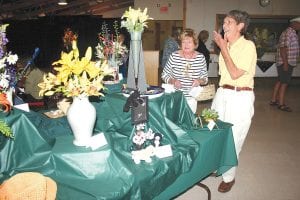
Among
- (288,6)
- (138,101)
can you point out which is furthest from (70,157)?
(288,6)

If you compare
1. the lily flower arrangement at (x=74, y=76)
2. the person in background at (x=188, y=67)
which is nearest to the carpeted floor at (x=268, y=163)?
the person in background at (x=188, y=67)

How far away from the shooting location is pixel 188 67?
9.50 ft

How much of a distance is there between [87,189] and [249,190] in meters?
1.77

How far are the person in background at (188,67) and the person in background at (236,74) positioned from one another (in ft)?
1.23

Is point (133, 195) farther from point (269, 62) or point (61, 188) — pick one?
point (269, 62)

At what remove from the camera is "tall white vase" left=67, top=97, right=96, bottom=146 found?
162 cm

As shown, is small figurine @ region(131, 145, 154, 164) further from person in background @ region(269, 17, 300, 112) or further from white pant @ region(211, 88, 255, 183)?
person in background @ region(269, 17, 300, 112)

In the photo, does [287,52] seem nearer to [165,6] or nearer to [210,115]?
[210,115]

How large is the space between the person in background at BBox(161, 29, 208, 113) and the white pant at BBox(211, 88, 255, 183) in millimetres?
365

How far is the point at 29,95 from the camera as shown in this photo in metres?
3.69

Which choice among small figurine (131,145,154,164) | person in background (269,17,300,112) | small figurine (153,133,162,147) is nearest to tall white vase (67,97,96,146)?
small figurine (131,145,154,164)

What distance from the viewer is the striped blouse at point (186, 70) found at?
9.52 ft

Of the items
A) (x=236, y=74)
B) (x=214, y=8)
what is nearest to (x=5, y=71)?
(x=236, y=74)

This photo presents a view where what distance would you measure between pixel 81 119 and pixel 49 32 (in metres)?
9.86
